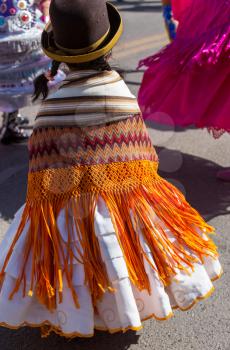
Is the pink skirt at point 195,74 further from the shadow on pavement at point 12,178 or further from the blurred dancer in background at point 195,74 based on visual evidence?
the shadow on pavement at point 12,178

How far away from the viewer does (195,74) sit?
12.5 feet

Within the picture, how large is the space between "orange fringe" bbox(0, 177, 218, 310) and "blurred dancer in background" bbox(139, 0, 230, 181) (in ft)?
4.81

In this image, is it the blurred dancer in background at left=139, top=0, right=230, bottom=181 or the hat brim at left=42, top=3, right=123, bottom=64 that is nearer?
the hat brim at left=42, top=3, right=123, bottom=64

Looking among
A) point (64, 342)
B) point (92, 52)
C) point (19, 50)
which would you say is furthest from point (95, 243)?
point (19, 50)

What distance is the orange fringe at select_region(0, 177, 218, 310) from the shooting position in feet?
7.53

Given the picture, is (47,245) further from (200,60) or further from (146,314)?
(200,60)

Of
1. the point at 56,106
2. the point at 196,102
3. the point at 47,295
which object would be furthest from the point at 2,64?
the point at 47,295

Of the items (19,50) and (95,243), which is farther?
(19,50)

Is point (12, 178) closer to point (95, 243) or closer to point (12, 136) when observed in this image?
point (12, 136)

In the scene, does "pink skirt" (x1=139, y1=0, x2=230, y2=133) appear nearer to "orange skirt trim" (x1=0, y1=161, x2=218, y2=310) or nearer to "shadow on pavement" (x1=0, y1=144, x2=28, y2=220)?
"shadow on pavement" (x1=0, y1=144, x2=28, y2=220)

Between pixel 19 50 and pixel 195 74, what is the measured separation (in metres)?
1.45

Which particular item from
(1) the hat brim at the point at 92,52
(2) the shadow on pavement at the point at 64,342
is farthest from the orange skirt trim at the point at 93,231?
(1) the hat brim at the point at 92,52

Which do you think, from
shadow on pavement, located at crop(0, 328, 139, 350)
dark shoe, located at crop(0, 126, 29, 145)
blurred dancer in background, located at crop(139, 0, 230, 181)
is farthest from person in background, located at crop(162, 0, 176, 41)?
shadow on pavement, located at crop(0, 328, 139, 350)

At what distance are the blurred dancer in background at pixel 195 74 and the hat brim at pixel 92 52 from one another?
121cm
